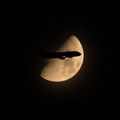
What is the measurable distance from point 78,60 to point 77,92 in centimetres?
186

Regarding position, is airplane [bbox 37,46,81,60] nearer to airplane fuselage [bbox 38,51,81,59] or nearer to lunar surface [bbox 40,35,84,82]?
airplane fuselage [bbox 38,51,81,59]

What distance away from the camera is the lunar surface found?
404 centimetres

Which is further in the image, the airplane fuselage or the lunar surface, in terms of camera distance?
the lunar surface

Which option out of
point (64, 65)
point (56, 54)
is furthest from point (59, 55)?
point (64, 65)

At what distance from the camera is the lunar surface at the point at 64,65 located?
4.04 meters

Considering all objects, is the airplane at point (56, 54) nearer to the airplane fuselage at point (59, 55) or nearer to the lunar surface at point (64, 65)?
the airplane fuselage at point (59, 55)

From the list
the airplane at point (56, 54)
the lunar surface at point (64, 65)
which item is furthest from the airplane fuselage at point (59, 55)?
the lunar surface at point (64, 65)

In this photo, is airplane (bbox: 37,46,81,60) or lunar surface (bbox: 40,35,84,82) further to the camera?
lunar surface (bbox: 40,35,84,82)

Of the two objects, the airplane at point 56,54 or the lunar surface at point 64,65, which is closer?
the airplane at point 56,54

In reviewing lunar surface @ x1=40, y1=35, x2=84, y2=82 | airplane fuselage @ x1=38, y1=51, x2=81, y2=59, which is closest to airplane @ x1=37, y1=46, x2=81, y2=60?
airplane fuselage @ x1=38, y1=51, x2=81, y2=59

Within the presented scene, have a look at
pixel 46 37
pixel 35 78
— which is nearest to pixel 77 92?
pixel 35 78

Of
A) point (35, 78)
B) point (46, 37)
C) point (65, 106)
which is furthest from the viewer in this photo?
point (65, 106)

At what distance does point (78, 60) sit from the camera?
14.0ft

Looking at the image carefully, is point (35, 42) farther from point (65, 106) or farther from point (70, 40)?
point (65, 106)
